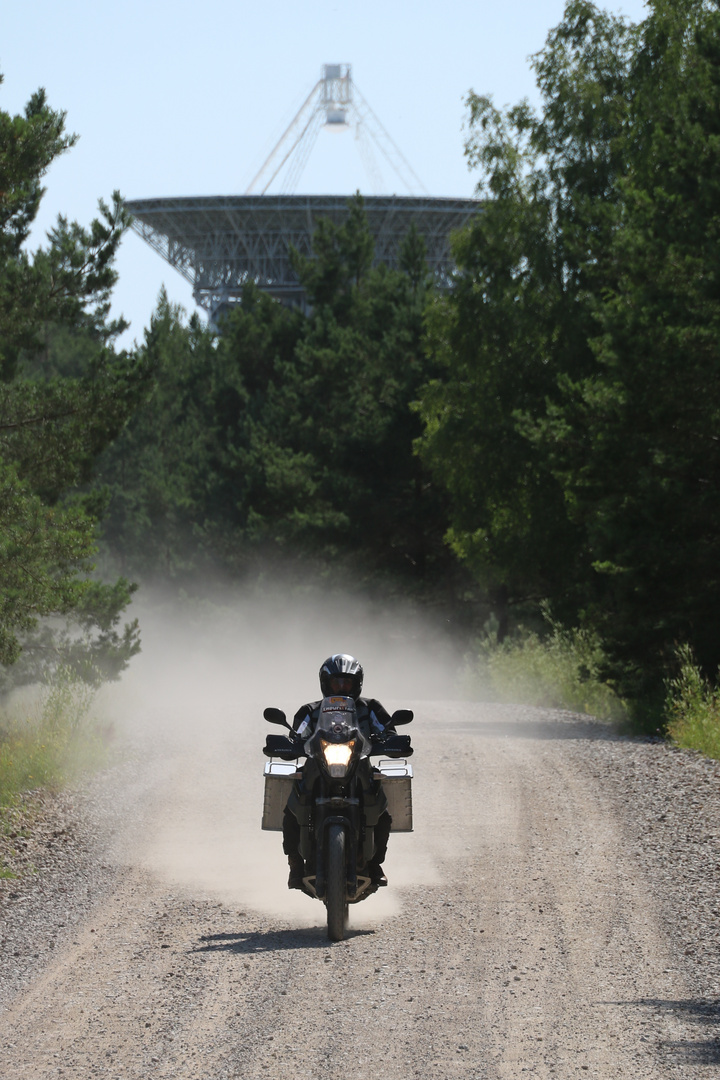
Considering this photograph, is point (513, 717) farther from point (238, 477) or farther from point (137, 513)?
point (137, 513)

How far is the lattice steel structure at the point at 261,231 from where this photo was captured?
62.4 metres

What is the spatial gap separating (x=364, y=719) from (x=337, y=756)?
2.01ft

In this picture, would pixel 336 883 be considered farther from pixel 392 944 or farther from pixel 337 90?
pixel 337 90

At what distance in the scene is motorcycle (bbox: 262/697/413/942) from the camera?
7.72 meters

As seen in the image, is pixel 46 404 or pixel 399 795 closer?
pixel 399 795

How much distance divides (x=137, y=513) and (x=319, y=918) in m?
57.4

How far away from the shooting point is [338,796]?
782cm

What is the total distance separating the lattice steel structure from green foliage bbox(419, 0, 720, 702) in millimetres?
18624

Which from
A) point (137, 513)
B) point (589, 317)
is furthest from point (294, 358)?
point (589, 317)

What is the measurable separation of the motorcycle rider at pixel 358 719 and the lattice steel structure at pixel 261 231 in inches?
2162

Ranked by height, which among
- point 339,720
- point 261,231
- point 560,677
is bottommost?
point 339,720

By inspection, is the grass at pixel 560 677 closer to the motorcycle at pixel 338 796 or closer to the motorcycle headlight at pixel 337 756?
the motorcycle at pixel 338 796

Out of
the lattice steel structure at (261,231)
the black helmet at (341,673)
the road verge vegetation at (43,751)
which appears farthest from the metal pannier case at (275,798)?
the lattice steel structure at (261,231)

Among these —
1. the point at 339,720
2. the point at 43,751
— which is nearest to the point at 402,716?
the point at 339,720
